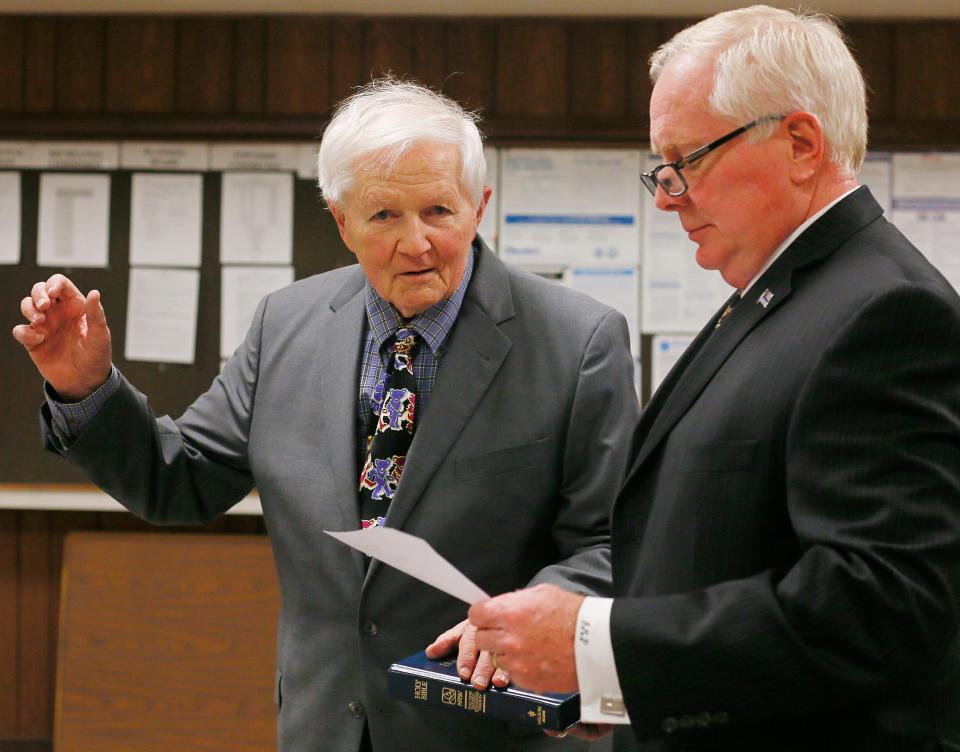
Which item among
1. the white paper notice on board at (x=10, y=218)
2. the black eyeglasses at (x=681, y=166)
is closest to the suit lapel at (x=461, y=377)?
the black eyeglasses at (x=681, y=166)

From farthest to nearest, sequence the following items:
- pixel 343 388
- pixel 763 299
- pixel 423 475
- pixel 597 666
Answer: pixel 343 388 < pixel 423 475 < pixel 763 299 < pixel 597 666

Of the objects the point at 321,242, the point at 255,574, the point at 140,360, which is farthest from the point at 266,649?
the point at 321,242

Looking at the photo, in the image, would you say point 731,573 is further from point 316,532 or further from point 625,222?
point 625,222

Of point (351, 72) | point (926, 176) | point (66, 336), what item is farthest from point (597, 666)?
point (926, 176)

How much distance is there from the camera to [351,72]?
349cm

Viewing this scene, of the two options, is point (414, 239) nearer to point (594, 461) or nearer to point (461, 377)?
point (461, 377)

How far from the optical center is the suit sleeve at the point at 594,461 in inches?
59.8

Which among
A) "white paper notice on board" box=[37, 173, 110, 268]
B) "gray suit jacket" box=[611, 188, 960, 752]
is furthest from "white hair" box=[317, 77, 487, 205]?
"white paper notice on board" box=[37, 173, 110, 268]

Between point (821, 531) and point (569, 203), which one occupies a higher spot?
point (569, 203)

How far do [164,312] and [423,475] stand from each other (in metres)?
2.19

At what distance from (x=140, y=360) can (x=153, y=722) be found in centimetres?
120

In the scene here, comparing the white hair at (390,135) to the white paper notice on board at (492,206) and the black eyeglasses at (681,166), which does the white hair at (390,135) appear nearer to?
the black eyeglasses at (681,166)

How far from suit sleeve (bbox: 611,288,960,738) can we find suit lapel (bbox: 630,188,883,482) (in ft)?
0.50

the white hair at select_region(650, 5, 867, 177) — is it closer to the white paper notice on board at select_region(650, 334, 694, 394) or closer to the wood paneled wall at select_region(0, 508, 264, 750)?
the white paper notice on board at select_region(650, 334, 694, 394)
